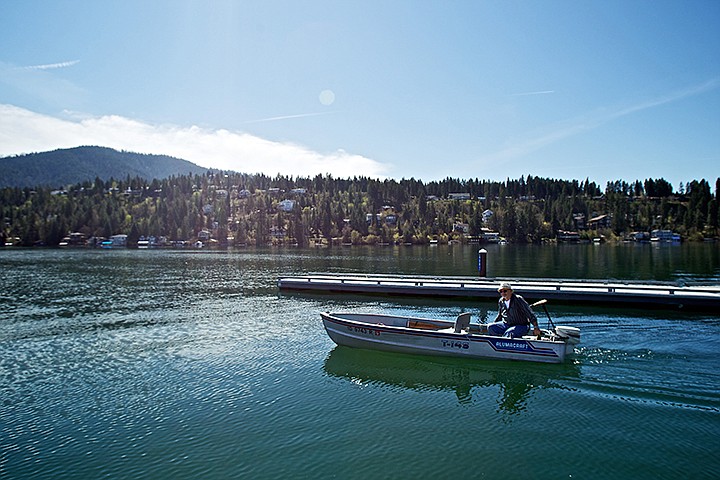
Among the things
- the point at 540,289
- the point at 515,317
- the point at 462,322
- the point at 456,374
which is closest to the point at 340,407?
the point at 456,374

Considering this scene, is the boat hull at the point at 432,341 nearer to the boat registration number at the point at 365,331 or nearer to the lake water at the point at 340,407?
the boat registration number at the point at 365,331

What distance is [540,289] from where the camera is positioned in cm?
3344

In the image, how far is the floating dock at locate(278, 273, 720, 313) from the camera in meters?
29.9

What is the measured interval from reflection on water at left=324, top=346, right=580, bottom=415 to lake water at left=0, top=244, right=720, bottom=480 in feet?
0.26

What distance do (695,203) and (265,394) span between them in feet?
707

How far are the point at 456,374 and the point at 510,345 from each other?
7.92 feet

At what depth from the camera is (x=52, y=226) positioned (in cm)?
18550

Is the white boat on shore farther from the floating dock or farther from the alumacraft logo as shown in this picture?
the floating dock

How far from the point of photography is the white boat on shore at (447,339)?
18078 mm

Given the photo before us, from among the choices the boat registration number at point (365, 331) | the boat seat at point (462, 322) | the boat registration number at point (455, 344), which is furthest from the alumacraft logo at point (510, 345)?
the boat registration number at point (365, 331)

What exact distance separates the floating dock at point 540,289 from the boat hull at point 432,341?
1510cm

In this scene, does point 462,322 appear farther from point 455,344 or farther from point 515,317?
point 515,317

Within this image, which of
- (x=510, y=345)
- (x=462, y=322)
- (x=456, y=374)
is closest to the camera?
(x=456, y=374)

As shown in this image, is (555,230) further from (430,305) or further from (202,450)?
(202,450)
